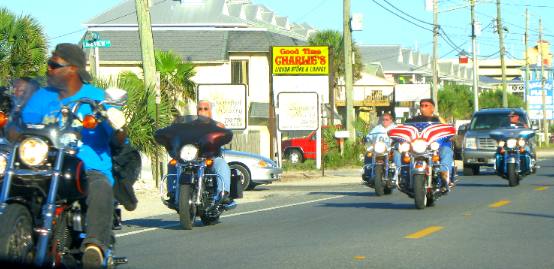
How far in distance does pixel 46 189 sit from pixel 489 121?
87.7 feet

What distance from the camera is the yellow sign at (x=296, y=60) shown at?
123 feet

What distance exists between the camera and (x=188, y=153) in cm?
1380

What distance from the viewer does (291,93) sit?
112 ft

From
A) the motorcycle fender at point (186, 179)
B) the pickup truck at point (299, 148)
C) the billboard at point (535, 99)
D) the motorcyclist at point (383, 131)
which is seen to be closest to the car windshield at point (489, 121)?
the motorcyclist at point (383, 131)

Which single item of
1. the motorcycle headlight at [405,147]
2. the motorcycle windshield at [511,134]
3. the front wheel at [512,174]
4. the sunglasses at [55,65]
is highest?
the sunglasses at [55,65]

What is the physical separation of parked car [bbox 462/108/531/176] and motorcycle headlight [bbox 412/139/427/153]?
1524 cm

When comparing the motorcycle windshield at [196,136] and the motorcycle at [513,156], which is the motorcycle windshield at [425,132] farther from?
the motorcycle at [513,156]

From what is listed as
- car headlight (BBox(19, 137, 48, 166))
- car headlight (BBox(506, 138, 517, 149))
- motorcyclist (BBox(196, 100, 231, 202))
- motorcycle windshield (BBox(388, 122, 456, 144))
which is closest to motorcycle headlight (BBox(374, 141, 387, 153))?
motorcycle windshield (BBox(388, 122, 456, 144))

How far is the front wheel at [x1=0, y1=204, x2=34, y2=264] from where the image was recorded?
6723 millimetres

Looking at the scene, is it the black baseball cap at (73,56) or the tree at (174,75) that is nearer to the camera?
the black baseball cap at (73,56)

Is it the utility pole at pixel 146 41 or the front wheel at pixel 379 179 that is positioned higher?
the utility pole at pixel 146 41

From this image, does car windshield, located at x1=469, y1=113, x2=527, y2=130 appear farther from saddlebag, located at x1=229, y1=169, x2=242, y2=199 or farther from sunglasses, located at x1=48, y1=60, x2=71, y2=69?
sunglasses, located at x1=48, y1=60, x2=71, y2=69

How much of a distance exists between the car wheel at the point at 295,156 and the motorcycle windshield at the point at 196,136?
98.8ft

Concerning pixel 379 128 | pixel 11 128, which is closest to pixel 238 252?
pixel 11 128
